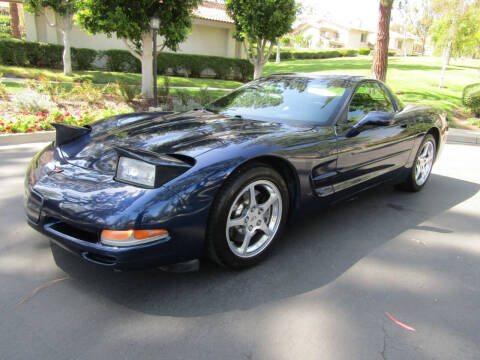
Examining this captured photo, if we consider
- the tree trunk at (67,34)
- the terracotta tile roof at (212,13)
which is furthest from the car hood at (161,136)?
the terracotta tile roof at (212,13)

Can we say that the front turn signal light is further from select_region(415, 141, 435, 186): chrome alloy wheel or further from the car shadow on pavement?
select_region(415, 141, 435, 186): chrome alloy wheel

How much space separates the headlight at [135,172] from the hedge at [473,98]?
40.4ft

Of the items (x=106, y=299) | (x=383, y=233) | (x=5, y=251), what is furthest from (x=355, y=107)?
(x=5, y=251)

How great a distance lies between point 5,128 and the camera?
6.71 meters

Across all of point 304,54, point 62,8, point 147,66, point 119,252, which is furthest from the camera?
point 304,54

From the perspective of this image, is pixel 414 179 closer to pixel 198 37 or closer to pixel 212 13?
pixel 198 37

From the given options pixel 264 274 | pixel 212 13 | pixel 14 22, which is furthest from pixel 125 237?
pixel 212 13

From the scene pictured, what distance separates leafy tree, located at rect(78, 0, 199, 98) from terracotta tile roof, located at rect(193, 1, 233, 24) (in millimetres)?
9747

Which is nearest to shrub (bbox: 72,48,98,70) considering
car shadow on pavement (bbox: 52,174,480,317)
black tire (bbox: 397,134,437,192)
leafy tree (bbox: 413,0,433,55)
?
black tire (bbox: 397,134,437,192)

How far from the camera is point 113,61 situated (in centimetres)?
1873

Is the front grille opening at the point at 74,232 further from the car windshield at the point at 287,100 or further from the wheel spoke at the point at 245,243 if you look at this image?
the car windshield at the point at 287,100

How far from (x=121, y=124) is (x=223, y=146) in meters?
1.23

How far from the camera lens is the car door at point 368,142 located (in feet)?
10.7

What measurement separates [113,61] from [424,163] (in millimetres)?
17291
